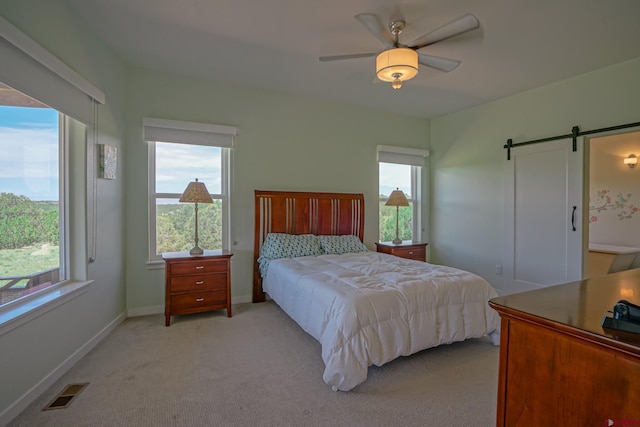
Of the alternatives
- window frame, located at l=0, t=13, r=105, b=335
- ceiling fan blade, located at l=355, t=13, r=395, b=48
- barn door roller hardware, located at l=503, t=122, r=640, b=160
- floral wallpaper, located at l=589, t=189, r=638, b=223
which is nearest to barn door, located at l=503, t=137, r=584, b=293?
barn door roller hardware, located at l=503, t=122, r=640, b=160

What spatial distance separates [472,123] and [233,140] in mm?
3539

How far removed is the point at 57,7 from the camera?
2217 mm

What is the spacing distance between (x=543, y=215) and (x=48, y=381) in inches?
201

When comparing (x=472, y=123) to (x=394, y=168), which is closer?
(x=472, y=123)

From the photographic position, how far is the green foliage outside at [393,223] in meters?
5.03

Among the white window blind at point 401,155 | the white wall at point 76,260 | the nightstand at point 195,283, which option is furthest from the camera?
the white window blind at point 401,155

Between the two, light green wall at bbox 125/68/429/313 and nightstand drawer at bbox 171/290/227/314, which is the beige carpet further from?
light green wall at bbox 125/68/429/313

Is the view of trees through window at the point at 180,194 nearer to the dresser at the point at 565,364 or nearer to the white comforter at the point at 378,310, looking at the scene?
the white comforter at the point at 378,310

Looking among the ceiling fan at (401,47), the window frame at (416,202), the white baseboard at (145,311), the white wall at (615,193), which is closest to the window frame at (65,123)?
the white baseboard at (145,311)

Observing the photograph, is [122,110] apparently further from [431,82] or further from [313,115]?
[431,82]

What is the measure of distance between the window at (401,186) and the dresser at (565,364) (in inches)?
142

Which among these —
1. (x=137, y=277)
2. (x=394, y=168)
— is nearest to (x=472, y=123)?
(x=394, y=168)

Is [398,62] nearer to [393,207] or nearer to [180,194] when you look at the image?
[180,194]

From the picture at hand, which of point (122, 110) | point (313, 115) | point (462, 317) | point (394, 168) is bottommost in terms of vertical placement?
point (462, 317)
